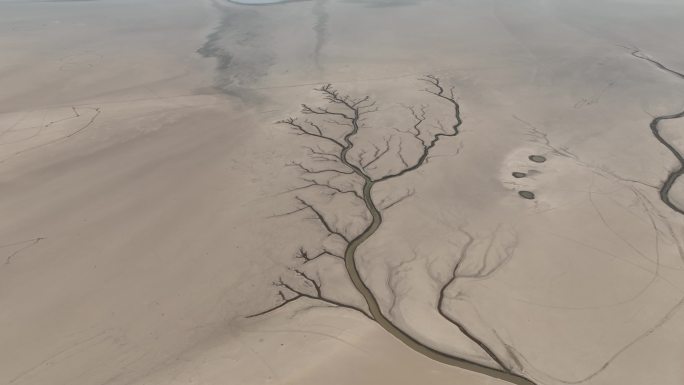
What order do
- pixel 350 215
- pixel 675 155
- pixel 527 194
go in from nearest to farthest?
1. pixel 350 215
2. pixel 527 194
3. pixel 675 155

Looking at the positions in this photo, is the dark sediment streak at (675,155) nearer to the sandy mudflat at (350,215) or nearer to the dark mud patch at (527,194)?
the sandy mudflat at (350,215)

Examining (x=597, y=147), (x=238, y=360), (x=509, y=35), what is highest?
(x=509, y=35)

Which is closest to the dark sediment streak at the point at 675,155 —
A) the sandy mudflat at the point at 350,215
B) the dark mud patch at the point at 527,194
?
the sandy mudflat at the point at 350,215

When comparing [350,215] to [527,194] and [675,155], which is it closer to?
[527,194]

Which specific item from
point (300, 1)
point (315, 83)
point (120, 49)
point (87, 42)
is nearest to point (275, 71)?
point (315, 83)

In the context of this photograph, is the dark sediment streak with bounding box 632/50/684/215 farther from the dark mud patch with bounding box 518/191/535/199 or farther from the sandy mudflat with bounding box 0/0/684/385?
the dark mud patch with bounding box 518/191/535/199

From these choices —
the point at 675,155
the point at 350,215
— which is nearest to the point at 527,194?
the point at 350,215

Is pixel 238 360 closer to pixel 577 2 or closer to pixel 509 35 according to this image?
pixel 509 35

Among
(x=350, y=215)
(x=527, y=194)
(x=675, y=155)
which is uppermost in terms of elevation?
(x=675, y=155)

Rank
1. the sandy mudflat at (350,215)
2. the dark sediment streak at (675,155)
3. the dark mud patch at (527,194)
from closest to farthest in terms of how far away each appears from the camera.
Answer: the sandy mudflat at (350,215)
the dark sediment streak at (675,155)
the dark mud patch at (527,194)
